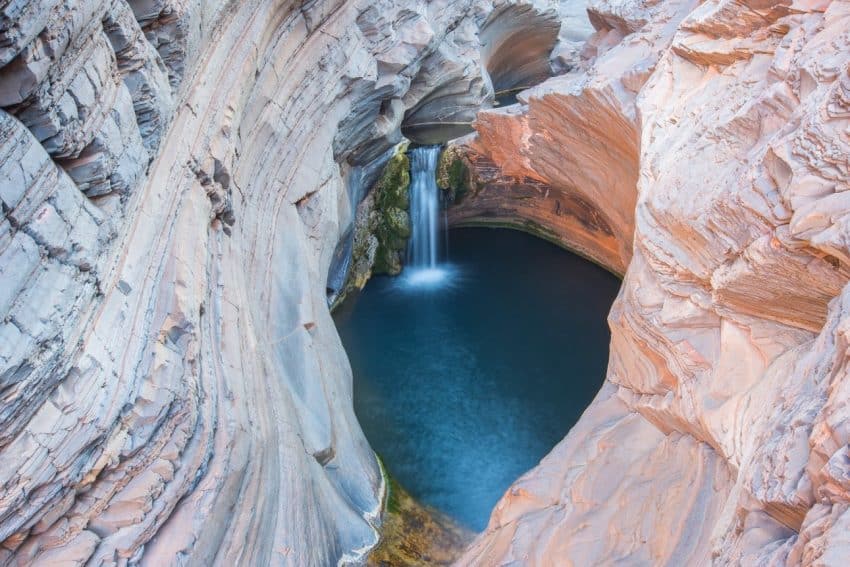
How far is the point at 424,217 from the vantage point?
13.9m

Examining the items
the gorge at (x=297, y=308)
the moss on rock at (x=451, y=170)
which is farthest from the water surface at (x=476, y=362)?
the moss on rock at (x=451, y=170)

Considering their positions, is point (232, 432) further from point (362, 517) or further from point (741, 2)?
point (741, 2)

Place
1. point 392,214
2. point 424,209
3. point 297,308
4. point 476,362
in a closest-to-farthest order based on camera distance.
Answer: point 297,308 → point 476,362 → point 392,214 → point 424,209

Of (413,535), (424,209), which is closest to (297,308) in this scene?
(413,535)

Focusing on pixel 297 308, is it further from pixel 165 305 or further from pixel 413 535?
pixel 413 535

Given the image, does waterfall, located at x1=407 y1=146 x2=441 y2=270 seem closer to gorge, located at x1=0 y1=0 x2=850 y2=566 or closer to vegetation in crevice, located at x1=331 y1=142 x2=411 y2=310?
vegetation in crevice, located at x1=331 y1=142 x2=411 y2=310

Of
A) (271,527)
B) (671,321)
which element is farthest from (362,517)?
(671,321)

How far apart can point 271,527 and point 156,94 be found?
398cm

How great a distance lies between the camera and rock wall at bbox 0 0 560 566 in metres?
3.55

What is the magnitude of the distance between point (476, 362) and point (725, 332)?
5.86 meters

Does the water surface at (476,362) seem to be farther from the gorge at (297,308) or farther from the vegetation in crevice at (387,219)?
the gorge at (297,308)

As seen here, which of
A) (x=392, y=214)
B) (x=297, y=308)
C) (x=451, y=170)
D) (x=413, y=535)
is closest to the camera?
(x=413, y=535)

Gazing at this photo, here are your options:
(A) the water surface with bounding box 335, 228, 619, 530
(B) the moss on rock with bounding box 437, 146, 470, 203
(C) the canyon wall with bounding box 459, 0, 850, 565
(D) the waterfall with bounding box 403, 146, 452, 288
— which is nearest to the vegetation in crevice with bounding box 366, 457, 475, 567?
(A) the water surface with bounding box 335, 228, 619, 530

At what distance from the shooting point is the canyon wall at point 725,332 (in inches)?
122
